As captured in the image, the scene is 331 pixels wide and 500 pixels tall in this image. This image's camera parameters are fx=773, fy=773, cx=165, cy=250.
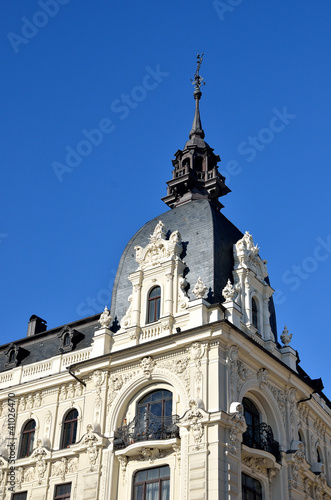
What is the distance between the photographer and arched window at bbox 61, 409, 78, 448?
114 feet

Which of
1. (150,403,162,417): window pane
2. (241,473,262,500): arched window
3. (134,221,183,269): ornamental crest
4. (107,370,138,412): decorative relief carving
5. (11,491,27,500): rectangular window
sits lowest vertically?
(241,473,262,500): arched window

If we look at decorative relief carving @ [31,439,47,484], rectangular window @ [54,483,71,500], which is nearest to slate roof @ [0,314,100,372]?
decorative relief carving @ [31,439,47,484]

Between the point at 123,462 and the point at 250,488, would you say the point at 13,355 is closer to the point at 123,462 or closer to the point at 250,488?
the point at 123,462

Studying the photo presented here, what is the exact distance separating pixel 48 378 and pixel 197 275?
862 cm

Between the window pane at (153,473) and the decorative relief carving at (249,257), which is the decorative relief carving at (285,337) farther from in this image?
the window pane at (153,473)

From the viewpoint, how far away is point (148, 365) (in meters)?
32.9

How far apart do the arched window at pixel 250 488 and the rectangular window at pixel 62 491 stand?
25.5 feet

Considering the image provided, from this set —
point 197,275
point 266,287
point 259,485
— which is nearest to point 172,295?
point 197,275

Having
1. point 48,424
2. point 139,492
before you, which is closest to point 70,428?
point 48,424

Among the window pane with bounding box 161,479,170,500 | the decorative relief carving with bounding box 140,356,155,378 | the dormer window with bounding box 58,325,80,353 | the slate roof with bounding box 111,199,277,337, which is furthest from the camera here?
the dormer window with bounding box 58,325,80,353

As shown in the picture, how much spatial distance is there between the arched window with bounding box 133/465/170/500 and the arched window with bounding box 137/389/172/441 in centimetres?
133

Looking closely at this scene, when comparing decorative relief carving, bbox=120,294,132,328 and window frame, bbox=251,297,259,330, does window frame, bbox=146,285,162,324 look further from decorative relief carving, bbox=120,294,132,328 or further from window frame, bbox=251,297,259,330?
window frame, bbox=251,297,259,330

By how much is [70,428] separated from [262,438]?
8788 mm

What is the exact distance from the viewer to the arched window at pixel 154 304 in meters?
34.9
